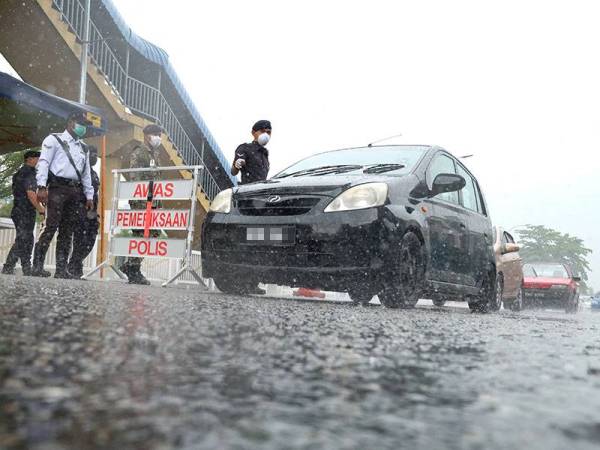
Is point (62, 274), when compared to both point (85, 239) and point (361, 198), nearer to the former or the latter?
point (85, 239)

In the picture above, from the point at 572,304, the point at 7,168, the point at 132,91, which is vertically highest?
the point at 132,91

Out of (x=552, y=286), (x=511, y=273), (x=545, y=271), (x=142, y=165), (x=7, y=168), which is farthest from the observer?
(x=7, y=168)

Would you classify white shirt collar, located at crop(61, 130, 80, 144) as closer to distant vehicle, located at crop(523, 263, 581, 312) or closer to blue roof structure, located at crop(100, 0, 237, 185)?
blue roof structure, located at crop(100, 0, 237, 185)

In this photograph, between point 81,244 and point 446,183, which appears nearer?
point 446,183

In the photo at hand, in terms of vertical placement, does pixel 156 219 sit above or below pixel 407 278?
above

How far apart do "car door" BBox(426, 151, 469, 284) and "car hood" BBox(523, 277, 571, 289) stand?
13.4 metres

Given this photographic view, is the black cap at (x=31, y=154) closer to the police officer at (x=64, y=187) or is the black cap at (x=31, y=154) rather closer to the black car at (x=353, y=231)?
the police officer at (x=64, y=187)

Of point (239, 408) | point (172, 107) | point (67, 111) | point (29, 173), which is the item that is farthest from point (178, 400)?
point (172, 107)

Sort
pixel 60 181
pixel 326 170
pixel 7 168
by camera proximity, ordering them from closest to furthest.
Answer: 1. pixel 326 170
2. pixel 60 181
3. pixel 7 168

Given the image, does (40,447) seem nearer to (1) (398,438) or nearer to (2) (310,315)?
(1) (398,438)

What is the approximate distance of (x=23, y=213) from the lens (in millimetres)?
8734

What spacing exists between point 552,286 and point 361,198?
15407 millimetres

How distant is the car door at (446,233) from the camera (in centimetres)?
584

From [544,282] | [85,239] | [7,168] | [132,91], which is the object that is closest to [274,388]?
[85,239]
